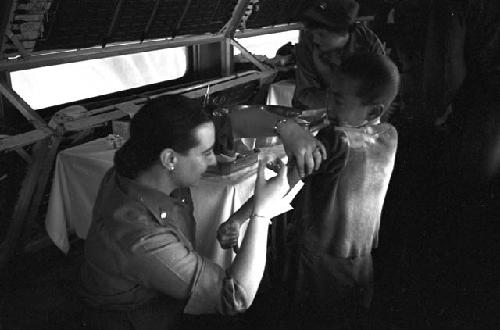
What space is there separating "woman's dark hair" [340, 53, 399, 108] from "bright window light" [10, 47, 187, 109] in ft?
7.45

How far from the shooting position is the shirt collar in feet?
4.42

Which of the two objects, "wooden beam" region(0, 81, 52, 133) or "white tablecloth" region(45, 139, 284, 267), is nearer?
"white tablecloth" region(45, 139, 284, 267)

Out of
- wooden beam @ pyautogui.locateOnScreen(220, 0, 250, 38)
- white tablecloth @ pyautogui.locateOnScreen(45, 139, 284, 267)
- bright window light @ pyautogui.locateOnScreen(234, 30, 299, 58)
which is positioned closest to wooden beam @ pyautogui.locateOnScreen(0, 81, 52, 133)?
white tablecloth @ pyautogui.locateOnScreen(45, 139, 284, 267)

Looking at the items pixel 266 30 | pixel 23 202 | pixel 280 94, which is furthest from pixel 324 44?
pixel 266 30

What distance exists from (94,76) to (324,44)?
1786 millimetres

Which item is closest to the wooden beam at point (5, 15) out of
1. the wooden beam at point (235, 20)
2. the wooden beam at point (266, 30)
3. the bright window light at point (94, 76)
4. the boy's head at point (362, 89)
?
the bright window light at point (94, 76)

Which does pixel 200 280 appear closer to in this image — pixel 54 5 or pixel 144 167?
pixel 144 167

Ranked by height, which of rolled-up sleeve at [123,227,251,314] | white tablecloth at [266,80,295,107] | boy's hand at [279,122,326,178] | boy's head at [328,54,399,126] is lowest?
white tablecloth at [266,80,295,107]

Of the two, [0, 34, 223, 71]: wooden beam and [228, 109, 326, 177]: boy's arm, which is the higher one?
[228, 109, 326, 177]: boy's arm

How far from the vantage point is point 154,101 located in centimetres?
137

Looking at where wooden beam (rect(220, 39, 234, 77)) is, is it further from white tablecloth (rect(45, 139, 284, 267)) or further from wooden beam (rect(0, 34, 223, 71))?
white tablecloth (rect(45, 139, 284, 267))

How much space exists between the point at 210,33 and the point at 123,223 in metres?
3.40

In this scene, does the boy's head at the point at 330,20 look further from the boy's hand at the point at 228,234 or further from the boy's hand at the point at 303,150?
the boy's hand at the point at 228,234

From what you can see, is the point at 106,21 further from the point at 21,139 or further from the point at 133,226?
the point at 133,226
